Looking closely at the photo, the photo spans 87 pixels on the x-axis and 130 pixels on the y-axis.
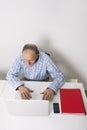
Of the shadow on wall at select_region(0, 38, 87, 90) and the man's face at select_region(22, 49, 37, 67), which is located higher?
the man's face at select_region(22, 49, 37, 67)

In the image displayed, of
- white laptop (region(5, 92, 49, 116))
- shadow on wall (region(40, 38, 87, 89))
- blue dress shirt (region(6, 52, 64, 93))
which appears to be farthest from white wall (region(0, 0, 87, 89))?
white laptop (region(5, 92, 49, 116))

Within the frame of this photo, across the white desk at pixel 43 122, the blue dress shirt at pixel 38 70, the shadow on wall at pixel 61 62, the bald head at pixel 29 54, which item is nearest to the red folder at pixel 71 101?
the white desk at pixel 43 122

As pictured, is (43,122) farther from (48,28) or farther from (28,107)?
(48,28)

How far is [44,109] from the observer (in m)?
1.36

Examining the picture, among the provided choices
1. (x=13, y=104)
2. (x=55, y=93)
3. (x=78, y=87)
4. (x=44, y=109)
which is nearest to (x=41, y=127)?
(x=44, y=109)

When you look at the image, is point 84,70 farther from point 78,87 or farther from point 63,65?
point 78,87

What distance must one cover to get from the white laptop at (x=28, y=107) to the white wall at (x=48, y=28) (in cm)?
111

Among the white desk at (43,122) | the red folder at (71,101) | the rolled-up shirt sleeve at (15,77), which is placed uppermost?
the rolled-up shirt sleeve at (15,77)

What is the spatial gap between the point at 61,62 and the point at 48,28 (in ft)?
1.64

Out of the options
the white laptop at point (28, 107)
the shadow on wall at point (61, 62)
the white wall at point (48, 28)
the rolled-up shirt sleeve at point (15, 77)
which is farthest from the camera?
the shadow on wall at point (61, 62)

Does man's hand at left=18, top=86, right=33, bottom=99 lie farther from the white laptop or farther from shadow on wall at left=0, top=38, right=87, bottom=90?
shadow on wall at left=0, top=38, right=87, bottom=90

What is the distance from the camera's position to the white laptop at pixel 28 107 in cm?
133

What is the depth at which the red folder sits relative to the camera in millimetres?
1364

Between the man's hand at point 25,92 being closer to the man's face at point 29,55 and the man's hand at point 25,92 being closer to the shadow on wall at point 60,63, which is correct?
the man's face at point 29,55
